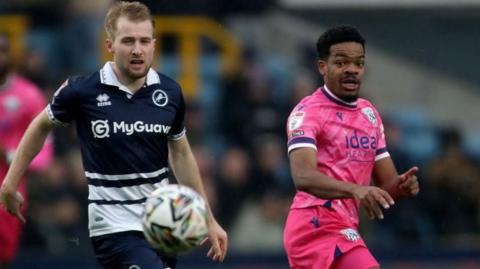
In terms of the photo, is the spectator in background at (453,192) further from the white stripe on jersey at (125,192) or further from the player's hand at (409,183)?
the white stripe on jersey at (125,192)

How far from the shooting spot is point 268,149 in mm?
15164

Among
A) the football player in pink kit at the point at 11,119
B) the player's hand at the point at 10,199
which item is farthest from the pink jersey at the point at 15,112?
the player's hand at the point at 10,199

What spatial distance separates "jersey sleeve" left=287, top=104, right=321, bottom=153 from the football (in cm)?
98

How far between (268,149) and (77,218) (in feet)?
7.12

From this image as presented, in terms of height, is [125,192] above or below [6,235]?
above

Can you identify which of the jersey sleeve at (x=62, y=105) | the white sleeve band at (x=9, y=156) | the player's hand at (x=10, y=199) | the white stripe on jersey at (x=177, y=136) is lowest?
the white sleeve band at (x=9, y=156)

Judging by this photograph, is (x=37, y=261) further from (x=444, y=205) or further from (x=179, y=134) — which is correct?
(x=179, y=134)

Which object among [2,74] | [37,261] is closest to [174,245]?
[2,74]

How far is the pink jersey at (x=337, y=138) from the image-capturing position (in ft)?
28.5

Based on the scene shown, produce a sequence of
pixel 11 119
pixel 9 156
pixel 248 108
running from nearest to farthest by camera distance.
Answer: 1. pixel 9 156
2. pixel 11 119
3. pixel 248 108

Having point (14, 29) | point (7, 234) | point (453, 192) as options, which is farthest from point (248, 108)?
point (7, 234)

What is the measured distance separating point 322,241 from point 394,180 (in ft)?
1.89

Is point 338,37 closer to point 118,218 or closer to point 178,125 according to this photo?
point 178,125

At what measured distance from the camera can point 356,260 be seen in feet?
28.3
